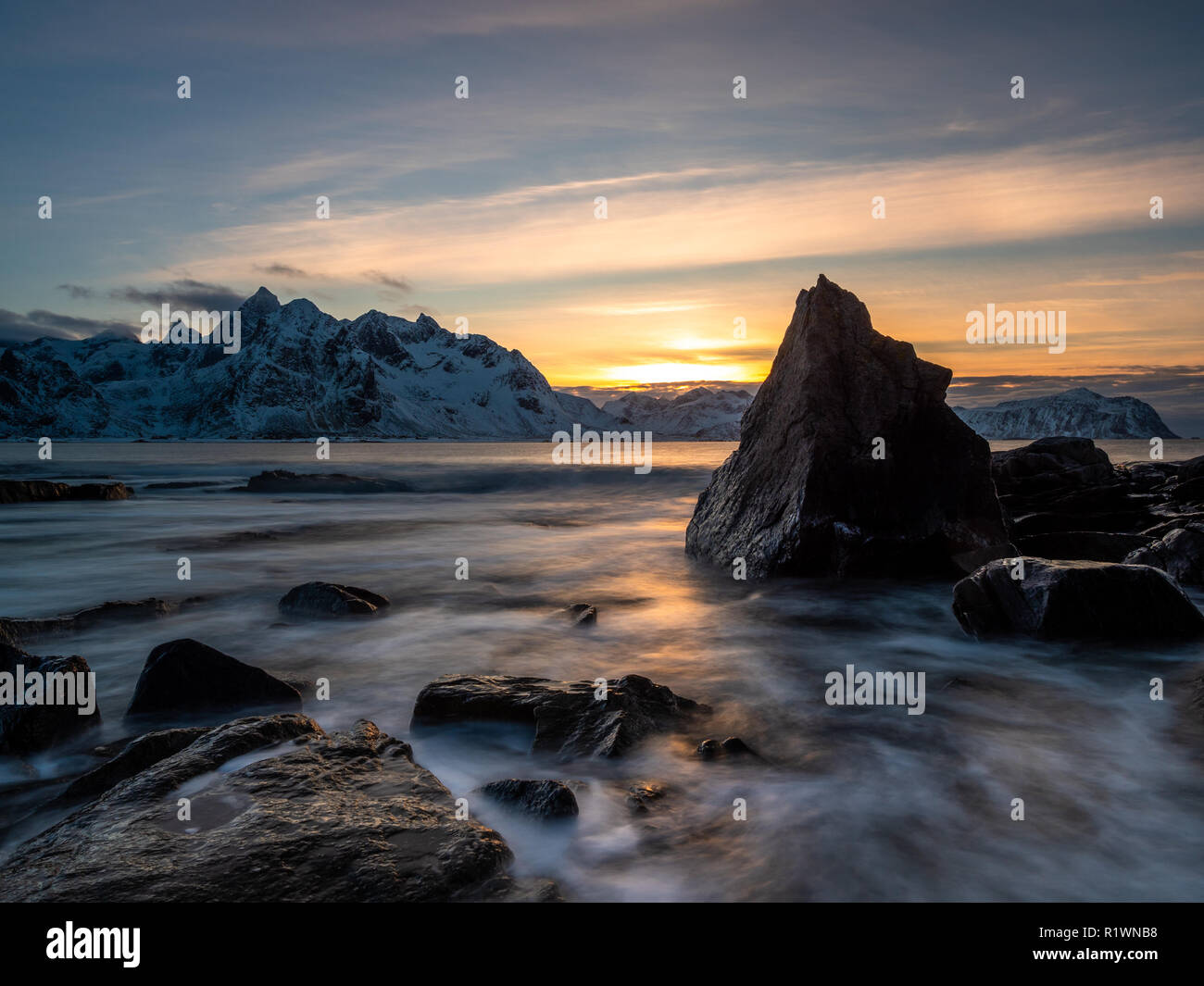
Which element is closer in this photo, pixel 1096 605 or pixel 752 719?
pixel 752 719

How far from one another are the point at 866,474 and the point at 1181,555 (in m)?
3.75

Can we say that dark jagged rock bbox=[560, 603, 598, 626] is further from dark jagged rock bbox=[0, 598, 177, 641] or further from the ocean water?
dark jagged rock bbox=[0, 598, 177, 641]

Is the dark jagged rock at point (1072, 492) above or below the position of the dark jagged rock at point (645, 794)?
above

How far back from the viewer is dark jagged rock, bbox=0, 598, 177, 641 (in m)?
7.11

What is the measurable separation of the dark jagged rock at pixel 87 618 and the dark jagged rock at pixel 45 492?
18.5 metres

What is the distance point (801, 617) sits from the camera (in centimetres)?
809

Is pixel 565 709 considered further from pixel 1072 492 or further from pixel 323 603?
pixel 1072 492

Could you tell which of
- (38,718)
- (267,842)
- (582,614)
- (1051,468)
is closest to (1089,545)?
(582,614)

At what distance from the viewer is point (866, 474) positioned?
930cm

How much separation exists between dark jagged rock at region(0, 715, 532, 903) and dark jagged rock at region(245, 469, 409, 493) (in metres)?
26.5

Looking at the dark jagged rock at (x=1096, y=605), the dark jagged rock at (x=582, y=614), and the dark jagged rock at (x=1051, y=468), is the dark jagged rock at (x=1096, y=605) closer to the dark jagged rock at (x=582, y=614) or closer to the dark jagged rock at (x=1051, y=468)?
the dark jagged rock at (x=582, y=614)

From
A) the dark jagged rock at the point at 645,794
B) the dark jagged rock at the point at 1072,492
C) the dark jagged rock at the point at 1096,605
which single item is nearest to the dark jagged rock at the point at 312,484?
the dark jagged rock at the point at 1072,492

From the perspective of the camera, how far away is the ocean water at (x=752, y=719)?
337 cm
